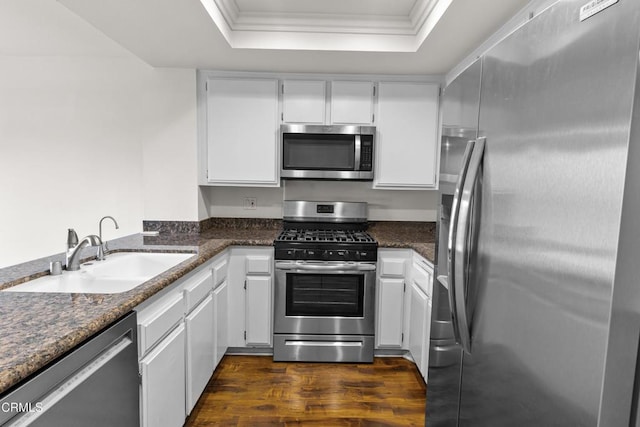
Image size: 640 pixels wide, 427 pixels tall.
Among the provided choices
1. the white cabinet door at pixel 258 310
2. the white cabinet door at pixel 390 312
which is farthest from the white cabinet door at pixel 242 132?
the white cabinet door at pixel 390 312

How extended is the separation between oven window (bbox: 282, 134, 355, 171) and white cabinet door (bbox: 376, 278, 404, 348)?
996mm

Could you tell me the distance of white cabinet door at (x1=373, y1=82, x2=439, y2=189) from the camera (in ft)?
9.43

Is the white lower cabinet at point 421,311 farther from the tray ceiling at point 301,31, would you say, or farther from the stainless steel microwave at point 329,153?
the tray ceiling at point 301,31

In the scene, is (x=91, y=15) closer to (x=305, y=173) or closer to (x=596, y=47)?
(x=305, y=173)

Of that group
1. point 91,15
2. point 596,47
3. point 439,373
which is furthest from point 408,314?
point 91,15

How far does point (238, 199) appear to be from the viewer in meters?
3.24

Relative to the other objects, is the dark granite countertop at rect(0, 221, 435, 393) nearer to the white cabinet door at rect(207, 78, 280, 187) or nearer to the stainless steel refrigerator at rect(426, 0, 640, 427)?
the white cabinet door at rect(207, 78, 280, 187)

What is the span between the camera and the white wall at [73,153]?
2900 millimetres

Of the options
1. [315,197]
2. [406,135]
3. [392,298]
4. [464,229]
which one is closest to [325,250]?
[392,298]

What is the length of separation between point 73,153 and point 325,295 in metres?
2.60

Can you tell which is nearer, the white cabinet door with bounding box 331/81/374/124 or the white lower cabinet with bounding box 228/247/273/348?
the white lower cabinet with bounding box 228/247/273/348

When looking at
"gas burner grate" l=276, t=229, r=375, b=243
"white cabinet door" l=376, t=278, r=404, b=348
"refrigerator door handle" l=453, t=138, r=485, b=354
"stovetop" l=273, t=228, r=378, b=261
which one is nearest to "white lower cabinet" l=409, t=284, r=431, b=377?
"white cabinet door" l=376, t=278, r=404, b=348

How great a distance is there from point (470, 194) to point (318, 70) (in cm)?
218

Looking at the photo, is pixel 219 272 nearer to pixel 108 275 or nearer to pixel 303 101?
pixel 108 275
